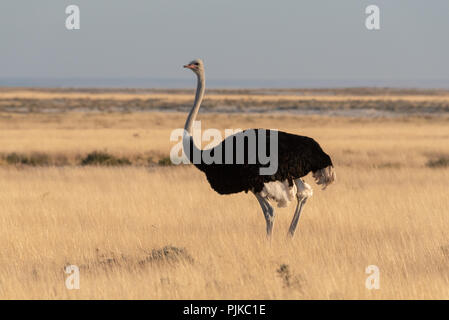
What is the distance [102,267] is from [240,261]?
3.89 ft

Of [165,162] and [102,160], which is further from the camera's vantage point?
[102,160]

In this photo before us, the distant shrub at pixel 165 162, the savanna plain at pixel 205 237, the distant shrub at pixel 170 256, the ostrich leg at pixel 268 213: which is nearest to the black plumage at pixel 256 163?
the ostrich leg at pixel 268 213

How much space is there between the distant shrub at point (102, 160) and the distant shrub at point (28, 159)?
86cm

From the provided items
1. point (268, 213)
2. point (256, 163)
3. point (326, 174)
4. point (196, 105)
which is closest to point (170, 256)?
point (256, 163)

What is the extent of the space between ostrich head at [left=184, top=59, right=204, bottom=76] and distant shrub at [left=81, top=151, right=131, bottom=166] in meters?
9.14

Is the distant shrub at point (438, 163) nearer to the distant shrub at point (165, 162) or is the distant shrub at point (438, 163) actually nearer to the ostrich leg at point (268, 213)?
the distant shrub at point (165, 162)

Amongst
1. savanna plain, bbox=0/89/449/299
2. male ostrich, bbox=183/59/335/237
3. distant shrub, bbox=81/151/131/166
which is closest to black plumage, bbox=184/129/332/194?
male ostrich, bbox=183/59/335/237

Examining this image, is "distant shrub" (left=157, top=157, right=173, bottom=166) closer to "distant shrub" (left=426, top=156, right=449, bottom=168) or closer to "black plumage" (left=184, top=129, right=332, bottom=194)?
"distant shrub" (left=426, top=156, right=449, bottom=168)

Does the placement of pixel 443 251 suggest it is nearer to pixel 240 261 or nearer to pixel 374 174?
pixel 240 261

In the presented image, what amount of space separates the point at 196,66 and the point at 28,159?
10390mm

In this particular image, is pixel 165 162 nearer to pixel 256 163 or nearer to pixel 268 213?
pixel 268 213

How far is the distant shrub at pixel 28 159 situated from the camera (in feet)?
58.9

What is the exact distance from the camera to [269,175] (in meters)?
7.96
